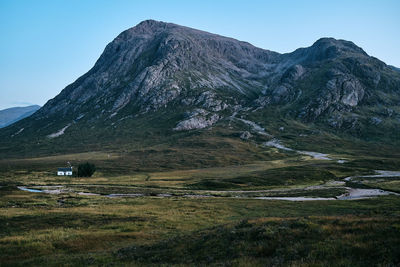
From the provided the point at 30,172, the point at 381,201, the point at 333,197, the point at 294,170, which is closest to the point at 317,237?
the point at 381,201

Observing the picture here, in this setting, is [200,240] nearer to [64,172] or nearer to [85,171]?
[85,171]

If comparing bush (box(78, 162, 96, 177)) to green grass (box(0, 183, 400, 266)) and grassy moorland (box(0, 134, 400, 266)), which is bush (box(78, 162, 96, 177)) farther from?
green grass (box(0, 183, 400, 266))

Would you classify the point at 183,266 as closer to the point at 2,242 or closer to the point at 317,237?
the point at 317,237

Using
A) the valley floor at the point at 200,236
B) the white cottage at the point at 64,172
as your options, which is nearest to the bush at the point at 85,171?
the white cottage at the point at 64,172

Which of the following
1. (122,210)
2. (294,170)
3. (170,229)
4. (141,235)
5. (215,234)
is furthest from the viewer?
(294,170)

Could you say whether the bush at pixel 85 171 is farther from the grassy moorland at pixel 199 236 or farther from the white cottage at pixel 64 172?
the grassy moorland at pixel 199 236

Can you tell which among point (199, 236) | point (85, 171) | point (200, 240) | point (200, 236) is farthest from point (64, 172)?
point (200, 240)

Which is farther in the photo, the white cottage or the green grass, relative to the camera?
the white cottage

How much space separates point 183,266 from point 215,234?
8.78 metres

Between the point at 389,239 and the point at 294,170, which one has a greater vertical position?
the point at 389,239

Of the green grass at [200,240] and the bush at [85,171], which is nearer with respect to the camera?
the green grass at [200,240]

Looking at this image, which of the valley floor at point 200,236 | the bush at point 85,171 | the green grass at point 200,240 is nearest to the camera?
the green grass at point 200,240

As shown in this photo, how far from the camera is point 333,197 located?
299 feet

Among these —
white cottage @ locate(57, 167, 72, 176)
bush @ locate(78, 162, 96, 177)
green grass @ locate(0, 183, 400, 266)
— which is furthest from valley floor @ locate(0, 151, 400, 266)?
white cottage @ locate(57, 167, 72, 176)
